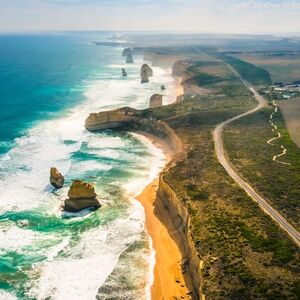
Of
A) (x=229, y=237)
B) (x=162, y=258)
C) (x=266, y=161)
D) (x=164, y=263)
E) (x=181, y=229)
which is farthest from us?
(x=266, y=161)

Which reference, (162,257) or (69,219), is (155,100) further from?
(162,257)

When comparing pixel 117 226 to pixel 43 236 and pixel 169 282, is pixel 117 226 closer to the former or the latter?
pixel 43 236

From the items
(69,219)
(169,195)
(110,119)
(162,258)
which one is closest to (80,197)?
(69,219)

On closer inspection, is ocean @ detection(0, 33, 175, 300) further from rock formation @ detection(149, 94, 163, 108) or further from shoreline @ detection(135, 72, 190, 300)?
rock formation @ detection(149, 94, 163, 108)

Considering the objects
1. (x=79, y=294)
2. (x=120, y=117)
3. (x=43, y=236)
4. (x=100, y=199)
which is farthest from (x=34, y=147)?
(x=79, y=294)

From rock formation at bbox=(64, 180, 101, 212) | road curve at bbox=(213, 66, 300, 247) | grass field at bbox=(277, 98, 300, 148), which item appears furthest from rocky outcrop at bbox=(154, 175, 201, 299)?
grass field at bbox=(277, 98, 300, 148)

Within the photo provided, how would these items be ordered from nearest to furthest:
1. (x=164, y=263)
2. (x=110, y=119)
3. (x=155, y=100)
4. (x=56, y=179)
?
1. (x=164, y=263)
2. (x=56, y=179)
3. (x=110, y=119)
4. (x=155, y=100)

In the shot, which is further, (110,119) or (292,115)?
(292,115)

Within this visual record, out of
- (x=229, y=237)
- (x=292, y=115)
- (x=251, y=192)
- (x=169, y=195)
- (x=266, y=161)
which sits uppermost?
(x=292, y=115)
